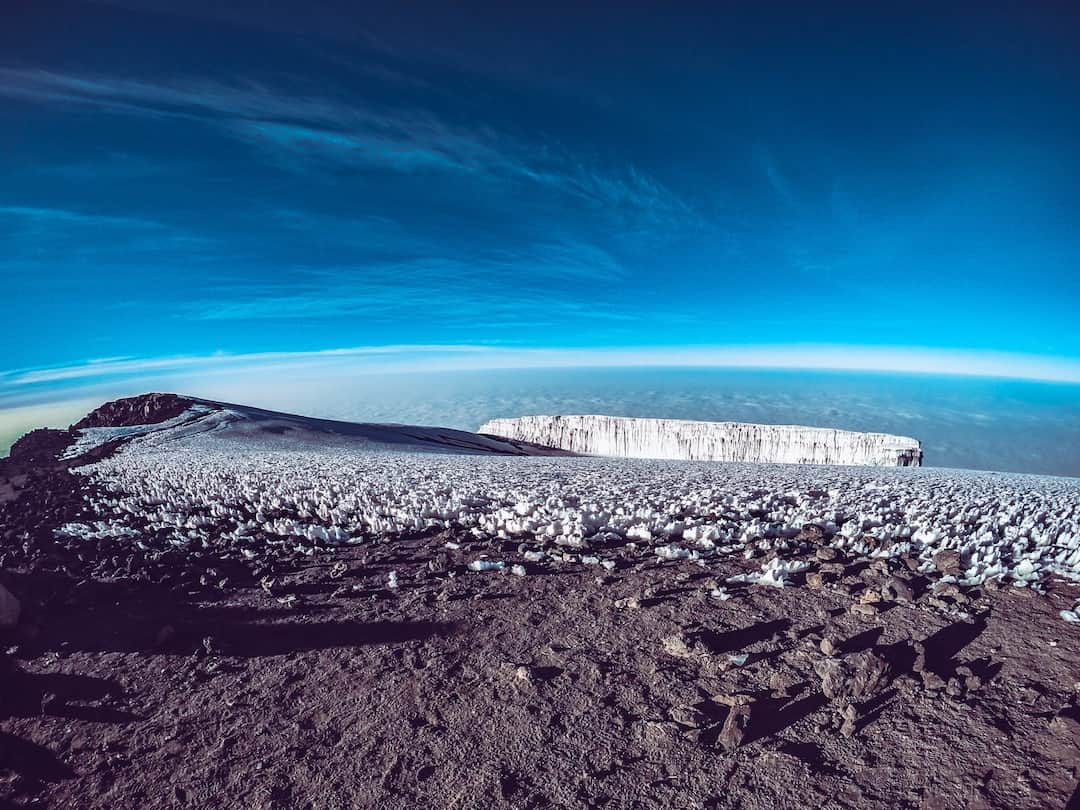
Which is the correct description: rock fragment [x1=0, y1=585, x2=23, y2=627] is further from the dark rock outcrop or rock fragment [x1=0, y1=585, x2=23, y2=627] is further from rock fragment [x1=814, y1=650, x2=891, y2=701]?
the dark rock outcrop

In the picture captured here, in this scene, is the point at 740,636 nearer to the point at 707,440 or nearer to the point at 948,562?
the point at 948,562

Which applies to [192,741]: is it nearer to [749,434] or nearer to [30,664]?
[30,664]

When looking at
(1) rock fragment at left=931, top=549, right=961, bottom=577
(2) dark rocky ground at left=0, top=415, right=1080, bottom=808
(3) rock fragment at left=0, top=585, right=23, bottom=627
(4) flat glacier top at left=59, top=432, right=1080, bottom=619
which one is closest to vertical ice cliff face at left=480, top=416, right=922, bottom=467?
(4) flat glacier top at left=59, top=432, right=1080, bottom=619

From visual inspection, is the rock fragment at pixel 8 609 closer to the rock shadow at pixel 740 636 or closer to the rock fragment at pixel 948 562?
the rock shadow at pixel 740 636

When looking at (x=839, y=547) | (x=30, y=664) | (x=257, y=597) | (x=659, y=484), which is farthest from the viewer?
(x=659, y=484)

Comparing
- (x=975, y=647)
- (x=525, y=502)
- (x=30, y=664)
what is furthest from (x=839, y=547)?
(x=30, y=664)

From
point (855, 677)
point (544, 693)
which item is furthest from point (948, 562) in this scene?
point (544, 693)

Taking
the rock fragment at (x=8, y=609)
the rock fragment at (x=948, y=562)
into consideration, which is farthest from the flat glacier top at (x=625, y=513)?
the rock fragment at (x=8, y=609)
